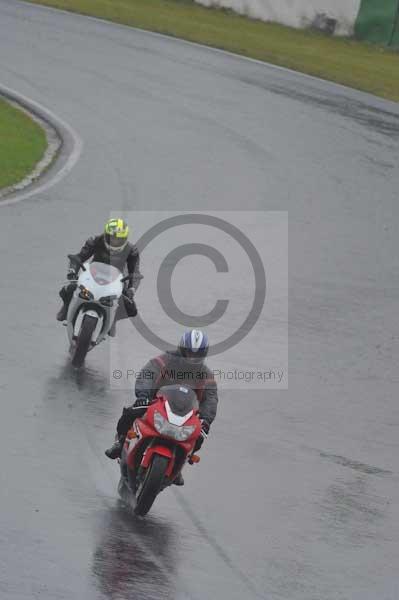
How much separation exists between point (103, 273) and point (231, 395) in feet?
6.67

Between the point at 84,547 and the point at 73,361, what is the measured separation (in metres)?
4.38

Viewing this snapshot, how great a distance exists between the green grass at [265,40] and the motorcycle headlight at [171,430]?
22341 millimetres

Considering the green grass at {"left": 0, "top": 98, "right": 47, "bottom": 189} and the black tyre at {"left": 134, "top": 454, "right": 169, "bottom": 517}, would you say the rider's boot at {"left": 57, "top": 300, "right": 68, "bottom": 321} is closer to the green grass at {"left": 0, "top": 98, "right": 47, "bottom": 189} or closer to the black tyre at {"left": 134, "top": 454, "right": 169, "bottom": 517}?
the black tyre at {"left": 134, "top": 454, "right": 169, "bottom": 517}

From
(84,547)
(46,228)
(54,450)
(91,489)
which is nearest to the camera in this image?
(84,547)

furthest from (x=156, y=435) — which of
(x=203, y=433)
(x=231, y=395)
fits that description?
(x=231, y=395)

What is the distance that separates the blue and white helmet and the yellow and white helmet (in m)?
4.02

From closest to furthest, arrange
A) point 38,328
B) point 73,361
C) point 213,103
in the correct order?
1. point 73,361
2. point 38,328
3. point 213,103

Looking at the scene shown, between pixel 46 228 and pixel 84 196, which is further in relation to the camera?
pixel 84 196

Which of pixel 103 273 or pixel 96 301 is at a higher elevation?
pixel 103 273

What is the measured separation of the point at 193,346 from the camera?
1005cm

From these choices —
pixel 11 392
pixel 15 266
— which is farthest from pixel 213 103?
pixel 11 392

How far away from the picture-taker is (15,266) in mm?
16375

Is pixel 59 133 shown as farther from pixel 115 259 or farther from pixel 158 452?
pixel 158 452

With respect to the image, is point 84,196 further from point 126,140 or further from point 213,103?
point 213,103
